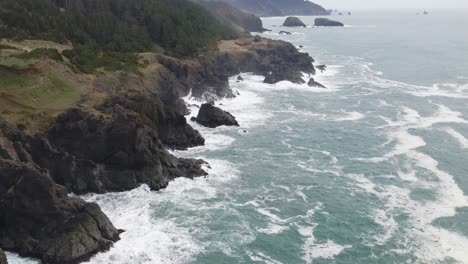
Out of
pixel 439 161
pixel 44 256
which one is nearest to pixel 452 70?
pixel 439 161

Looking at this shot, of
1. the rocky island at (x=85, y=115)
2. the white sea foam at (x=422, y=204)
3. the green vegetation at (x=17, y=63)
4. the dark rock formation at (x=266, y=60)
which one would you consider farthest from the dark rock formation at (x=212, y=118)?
the dark rock formation at (x=266, y=60)

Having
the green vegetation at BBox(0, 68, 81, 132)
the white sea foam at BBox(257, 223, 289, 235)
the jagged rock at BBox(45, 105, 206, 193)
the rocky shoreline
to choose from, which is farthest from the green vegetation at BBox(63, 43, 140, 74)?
the white sea foam at BBox(257, 223, 289, 235)

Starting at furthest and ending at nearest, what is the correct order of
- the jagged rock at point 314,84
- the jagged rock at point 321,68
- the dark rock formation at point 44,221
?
1. the jagged rock at point 321,68
2. the jagged rock at point 314,84
3. the dark rock formation at point 44,221

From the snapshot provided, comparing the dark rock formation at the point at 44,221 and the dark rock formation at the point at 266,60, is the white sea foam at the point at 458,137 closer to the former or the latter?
the dark rock formation at the point at 266,60

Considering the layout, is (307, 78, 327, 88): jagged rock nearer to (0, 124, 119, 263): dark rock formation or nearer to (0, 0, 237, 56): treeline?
(0, 0, 237, 56): treeline

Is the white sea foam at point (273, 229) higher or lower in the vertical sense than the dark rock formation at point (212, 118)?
lower

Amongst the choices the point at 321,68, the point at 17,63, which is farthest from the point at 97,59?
the point at 321,68
